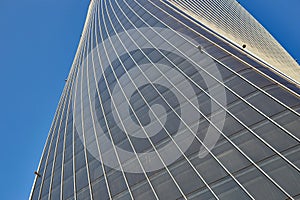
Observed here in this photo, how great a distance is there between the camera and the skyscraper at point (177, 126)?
15.1 m

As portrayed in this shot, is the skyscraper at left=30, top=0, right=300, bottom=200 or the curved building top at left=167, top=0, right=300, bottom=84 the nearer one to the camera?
the skyscraper at left=30, top=0, right=300, bottom=200

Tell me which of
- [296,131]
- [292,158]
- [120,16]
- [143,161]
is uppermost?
[120,16]

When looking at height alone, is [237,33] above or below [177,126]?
above

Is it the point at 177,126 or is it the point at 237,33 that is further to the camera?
the point at 237,33

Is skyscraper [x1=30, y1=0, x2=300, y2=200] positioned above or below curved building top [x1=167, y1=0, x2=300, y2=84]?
below

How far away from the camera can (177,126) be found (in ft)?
65.2

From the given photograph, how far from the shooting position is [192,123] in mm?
19219

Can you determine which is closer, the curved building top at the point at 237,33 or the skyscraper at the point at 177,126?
the skyscraper at the point at 177,126

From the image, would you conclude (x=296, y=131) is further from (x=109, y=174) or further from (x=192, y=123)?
(x=109, y=174)

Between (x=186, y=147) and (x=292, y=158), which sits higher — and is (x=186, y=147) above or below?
above

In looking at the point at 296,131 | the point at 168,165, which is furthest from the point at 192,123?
the point at 296,131

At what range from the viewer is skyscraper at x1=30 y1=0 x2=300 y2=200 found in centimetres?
1514

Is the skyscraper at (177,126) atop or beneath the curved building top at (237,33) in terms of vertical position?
beneath

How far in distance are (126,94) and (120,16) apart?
21.8 m
